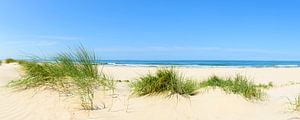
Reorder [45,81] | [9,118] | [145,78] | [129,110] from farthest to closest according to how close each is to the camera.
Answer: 1. [45,81]
2. [145,78]
3. [129,110]
4. [9,118]

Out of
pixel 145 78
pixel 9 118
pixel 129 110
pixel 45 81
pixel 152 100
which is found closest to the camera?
pixel 9 118

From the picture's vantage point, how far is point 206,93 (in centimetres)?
618

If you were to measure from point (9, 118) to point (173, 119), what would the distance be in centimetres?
239

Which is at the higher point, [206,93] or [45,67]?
[45,67]

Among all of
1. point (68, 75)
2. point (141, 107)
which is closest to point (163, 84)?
point (141, 107)

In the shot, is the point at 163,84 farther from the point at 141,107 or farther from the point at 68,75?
the point at 68,75

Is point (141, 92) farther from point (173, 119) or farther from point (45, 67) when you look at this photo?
point (45, 67)

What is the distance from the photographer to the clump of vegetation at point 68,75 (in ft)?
19.8

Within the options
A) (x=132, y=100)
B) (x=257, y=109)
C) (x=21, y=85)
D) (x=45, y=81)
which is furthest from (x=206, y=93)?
(x=21, y=85)

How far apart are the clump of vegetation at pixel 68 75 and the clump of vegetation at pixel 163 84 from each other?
2.20 feet

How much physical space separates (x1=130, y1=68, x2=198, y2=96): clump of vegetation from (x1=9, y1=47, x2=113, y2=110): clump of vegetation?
67 centimetres

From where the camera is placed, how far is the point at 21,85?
6.73 meters

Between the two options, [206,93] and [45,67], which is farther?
[45,67]

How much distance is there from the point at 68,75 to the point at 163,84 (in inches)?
78.9
